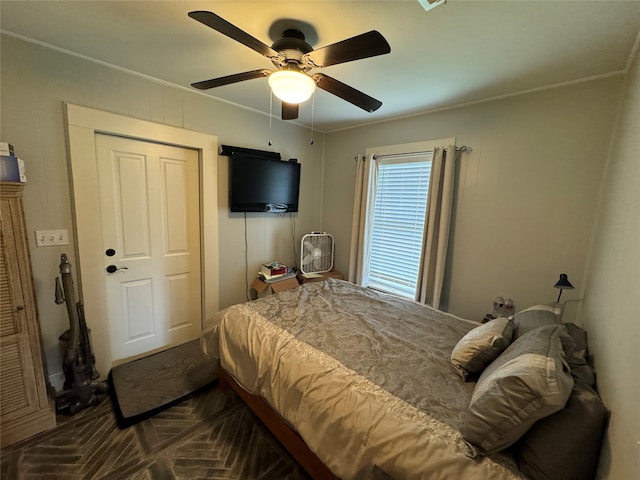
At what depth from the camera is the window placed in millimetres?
2852

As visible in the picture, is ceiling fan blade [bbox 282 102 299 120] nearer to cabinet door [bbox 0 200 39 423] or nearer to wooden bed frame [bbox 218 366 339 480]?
cabinet door [bbox 0 200 39 423]

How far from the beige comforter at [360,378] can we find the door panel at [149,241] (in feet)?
2.88

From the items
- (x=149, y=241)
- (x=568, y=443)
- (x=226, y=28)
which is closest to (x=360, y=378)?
(x=568, y=443)

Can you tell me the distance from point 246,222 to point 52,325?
1790mm

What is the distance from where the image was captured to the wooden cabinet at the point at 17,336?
4.91ft

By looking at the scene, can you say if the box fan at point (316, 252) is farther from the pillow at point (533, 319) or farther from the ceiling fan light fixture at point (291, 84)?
the pillow at point (533, 319)

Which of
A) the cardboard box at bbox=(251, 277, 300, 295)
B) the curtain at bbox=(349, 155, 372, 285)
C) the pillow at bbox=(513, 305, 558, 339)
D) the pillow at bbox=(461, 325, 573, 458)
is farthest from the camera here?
the curtain at bbox=(349, 155, 372, 285)

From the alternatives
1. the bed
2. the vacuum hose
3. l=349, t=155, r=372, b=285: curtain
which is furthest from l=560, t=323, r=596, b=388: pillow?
Answer: the vacuum hose

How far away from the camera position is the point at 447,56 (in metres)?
1.71

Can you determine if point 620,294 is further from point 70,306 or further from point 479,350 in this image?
point 70,306

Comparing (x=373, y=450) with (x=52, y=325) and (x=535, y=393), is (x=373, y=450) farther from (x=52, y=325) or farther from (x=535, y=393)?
(x=52, y=325)

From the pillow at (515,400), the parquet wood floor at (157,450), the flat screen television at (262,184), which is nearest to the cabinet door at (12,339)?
the parquet wood floor at (157,450)

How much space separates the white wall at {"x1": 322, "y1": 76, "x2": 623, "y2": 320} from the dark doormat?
2507 millimetres

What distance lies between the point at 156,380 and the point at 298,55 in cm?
265
